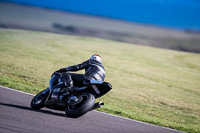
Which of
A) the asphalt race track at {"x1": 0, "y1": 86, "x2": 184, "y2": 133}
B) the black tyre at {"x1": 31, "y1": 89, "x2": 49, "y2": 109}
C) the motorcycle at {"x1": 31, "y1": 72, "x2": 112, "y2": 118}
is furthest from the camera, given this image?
the black tyre at {"x1": 31, "y1": 89, "x2": 49, "y2": 109}

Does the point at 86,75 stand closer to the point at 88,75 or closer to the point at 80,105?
the point at 88,75

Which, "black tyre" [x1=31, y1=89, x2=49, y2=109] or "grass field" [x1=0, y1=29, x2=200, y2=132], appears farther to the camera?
"grass field" [x1=0, y1=29, x2=200, y2=132]

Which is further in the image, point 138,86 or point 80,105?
point 138,86

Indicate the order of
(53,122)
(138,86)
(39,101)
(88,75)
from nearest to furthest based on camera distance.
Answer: (53,122) → (88,75) → (39,101) → (138,86)

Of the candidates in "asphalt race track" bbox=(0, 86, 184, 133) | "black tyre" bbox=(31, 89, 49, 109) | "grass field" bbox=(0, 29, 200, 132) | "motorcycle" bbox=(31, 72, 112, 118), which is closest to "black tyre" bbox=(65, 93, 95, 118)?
"motorcycle" bbox=(31, 72, 112, 118)

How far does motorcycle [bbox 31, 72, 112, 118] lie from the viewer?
6.23m

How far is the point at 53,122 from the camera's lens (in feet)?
20.4

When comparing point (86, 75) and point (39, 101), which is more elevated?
point (86, 75)

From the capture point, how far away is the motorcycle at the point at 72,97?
6227mm

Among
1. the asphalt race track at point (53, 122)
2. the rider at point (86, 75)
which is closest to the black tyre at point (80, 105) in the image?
the asphalt race track at point (53, 122)

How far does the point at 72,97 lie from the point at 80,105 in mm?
268

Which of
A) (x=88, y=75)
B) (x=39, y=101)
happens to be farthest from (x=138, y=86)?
(x=39, y=101)

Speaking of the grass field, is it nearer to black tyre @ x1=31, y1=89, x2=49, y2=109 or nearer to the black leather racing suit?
the black leather racing suit

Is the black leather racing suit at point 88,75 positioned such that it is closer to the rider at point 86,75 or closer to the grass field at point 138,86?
the rider at point 86,75
